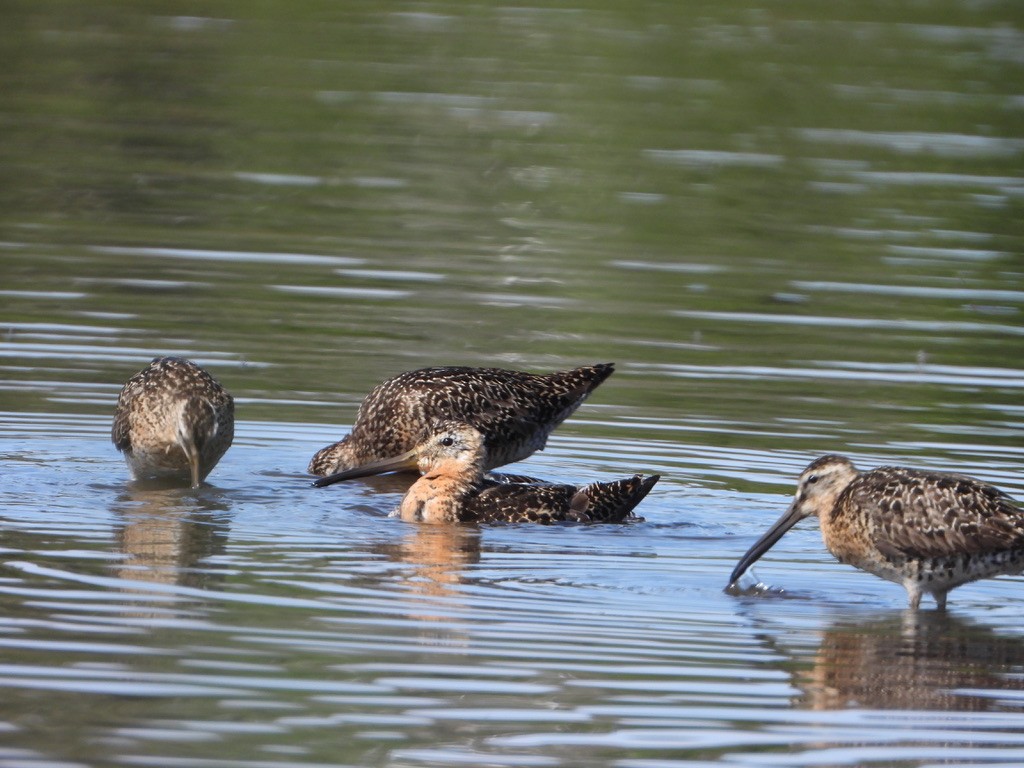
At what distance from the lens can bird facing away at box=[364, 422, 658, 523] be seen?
11.0 meters

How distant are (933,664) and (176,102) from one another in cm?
1738

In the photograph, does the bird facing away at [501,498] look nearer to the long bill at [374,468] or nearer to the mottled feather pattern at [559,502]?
the mottled feather pattern at [559,502]

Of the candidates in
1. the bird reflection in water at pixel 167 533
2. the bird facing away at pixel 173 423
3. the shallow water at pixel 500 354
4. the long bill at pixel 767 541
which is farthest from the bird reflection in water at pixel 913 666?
the bird facing away at pixel 173 423

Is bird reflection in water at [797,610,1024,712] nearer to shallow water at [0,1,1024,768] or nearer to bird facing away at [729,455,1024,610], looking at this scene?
shallow water at [0,1,1024,768]

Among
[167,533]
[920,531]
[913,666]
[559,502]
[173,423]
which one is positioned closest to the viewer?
[913,666]

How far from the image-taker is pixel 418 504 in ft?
37.1

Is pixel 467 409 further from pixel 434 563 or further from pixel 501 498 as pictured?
pixel 434 563

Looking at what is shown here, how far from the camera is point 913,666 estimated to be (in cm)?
855

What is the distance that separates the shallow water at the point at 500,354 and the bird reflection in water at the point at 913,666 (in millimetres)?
27

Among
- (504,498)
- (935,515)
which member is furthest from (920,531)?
(504,498)

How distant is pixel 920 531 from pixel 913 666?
1074mm

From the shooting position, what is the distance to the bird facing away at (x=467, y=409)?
1260cm

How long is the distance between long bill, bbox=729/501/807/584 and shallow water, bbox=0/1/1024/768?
0.12 metres

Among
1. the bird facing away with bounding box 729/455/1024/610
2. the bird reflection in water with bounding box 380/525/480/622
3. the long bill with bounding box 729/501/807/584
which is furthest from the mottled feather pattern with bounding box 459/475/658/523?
the bird facing away with bounding box 729/455/1024/610
